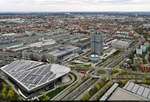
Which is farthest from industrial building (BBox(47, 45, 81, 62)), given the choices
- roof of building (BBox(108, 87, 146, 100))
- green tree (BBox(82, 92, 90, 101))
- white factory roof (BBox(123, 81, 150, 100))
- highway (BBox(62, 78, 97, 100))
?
roof of building (BBox(108, 87, 146, 100))

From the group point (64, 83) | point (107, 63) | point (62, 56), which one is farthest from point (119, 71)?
point (62, 56)

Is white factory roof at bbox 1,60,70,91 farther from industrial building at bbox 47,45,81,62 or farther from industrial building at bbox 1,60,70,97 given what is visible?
industrial building at bbox 47,45,81,62

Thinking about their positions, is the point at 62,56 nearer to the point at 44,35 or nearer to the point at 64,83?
the point at 64,83

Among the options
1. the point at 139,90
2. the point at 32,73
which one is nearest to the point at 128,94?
the point at 139,90

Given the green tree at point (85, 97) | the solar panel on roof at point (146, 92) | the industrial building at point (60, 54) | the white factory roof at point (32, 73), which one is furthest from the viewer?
the industrial building at point (60, 54)

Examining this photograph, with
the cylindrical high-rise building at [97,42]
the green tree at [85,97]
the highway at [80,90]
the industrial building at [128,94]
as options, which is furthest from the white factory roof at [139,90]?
the cylindrical high-rise building at [97,42]

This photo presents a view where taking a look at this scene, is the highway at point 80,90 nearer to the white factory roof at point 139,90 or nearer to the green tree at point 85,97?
the green tree at point 85,97

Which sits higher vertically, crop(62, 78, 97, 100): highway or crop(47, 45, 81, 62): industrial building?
crop(47, 45, 81, 62): industrial building
